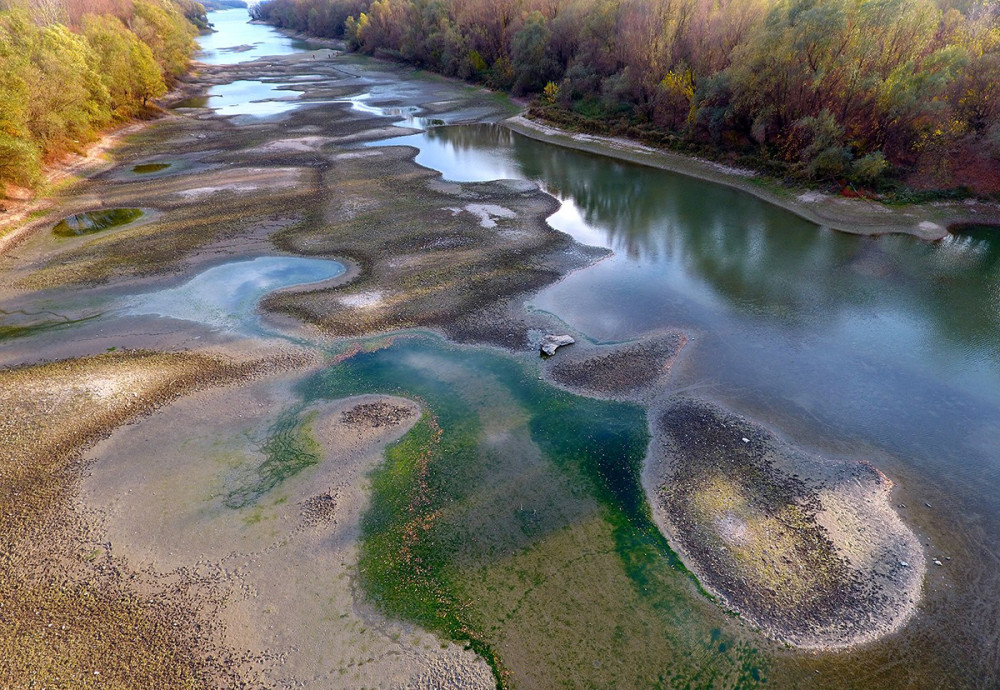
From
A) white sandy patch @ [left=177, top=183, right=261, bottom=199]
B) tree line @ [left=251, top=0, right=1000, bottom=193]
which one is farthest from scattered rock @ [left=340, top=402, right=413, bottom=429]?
tree line @ [left=251, top=0, right=1000, bottom=193]

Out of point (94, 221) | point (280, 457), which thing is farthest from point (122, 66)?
point (280, 457)

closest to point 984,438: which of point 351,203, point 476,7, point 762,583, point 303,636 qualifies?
point 762,583

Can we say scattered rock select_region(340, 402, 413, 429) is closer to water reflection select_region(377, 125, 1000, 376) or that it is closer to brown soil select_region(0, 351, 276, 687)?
brown soil select_region(0, 351, 276, 687)

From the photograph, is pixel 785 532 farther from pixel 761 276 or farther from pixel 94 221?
pixel 94 221

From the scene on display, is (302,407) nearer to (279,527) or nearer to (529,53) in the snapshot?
(279,527)

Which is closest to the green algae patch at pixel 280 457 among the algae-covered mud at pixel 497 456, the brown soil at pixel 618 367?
the algae-covered mud at pixel 497 456

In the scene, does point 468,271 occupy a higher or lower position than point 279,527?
higher
